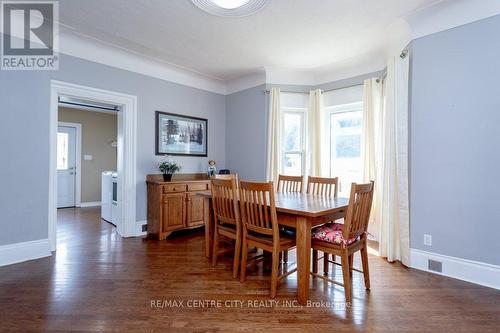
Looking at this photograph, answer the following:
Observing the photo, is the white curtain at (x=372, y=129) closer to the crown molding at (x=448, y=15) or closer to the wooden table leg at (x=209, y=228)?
the crown molding at (x=448, y=15)

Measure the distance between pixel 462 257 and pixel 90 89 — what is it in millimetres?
4602

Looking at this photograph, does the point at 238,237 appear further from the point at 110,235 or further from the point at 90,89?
the point at 90,89

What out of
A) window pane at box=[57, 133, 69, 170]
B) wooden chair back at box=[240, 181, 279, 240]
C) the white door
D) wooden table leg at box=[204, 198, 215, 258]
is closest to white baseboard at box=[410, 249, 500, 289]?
wooden chair back at box=[240, 181, 279, 240]

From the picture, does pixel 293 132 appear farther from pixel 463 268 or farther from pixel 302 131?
pixel 463 268

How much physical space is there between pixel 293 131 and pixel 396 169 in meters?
1.86

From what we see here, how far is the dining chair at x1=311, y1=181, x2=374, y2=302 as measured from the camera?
78.6 inches

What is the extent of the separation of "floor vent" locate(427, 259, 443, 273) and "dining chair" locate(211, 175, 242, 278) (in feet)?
6.39

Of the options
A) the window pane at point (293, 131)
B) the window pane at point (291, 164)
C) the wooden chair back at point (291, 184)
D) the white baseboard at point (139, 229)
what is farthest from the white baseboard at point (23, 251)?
the window pane at point (293, 131)

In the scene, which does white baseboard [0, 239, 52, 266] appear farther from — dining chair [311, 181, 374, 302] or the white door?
the white door

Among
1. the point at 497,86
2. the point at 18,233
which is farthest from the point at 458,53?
the point at 18,233

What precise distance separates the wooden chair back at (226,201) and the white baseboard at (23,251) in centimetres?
204

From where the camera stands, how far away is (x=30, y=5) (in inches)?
101

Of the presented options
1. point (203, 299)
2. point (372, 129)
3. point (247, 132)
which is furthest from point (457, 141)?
point (247, 132)

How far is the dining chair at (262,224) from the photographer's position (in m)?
2.11
